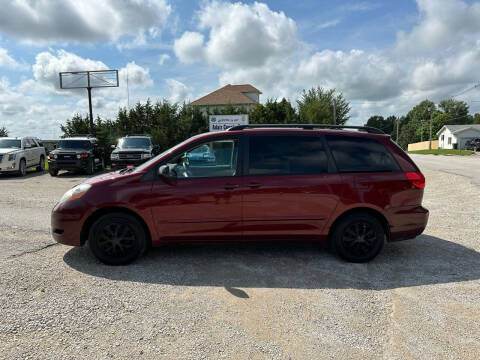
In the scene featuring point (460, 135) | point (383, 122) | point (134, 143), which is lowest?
point (134, 143)

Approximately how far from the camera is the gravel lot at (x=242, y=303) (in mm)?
2555

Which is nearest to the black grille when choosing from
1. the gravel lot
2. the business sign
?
the business sign

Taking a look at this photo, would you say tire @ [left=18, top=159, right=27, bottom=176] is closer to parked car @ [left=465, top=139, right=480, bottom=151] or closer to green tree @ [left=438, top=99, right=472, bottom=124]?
parked car @ [left=465, top=139, right=480, bottom=151]

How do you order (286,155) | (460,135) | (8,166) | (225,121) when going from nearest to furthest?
(286,155) → (8,166) → (225,121) → (460,135)

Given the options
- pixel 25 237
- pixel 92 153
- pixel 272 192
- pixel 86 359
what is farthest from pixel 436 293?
pixel 92 153

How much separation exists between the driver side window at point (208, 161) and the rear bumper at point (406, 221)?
221 cm

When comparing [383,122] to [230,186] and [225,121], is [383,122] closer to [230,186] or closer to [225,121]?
[225,121]

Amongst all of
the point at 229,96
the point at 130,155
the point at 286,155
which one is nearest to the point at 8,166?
the point at 130,155

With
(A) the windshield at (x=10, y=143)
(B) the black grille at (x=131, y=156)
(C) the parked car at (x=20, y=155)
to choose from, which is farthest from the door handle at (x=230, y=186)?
(A) the windshield at (x=10, y=143)

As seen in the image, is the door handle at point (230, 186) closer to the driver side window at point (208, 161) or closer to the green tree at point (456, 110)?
the driver side window at point (208, 161)

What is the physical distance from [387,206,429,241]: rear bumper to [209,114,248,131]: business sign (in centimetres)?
1653

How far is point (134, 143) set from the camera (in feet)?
50.9

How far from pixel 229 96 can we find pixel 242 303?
55274mm

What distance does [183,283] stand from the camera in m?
3.67
